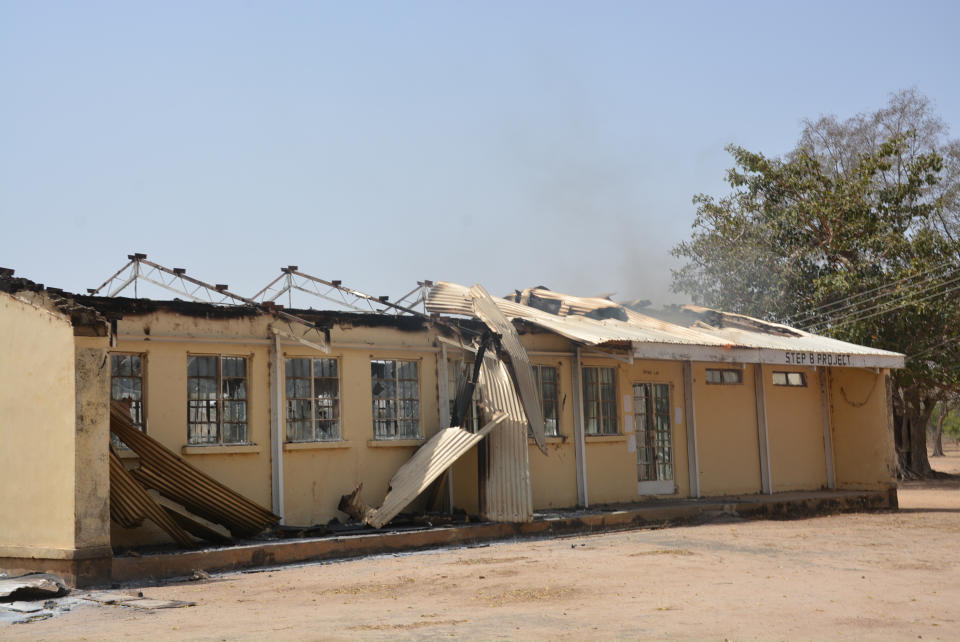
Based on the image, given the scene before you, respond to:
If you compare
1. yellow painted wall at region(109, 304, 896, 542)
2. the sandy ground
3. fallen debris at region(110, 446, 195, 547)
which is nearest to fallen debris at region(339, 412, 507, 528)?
yellow painted wall at region(109, 304, 896, 542)

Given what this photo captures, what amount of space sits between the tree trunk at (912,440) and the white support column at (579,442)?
59.3ft

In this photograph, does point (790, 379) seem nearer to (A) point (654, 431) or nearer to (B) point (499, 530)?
(A) point (654, 431)

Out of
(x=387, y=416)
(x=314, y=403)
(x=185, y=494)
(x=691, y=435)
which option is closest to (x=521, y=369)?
(x=387, y=416)

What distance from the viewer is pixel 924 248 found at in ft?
90.0

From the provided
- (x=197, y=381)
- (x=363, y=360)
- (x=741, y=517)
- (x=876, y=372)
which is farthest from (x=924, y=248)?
(x=197, y=381)

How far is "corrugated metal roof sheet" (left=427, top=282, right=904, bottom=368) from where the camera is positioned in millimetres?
16031

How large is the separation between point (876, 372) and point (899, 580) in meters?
11.7

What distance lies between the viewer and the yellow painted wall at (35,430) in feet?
33.2

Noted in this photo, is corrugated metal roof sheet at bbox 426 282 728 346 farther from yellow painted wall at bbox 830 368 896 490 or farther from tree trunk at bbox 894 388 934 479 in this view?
tree trunk at bbox 894 388 934 479

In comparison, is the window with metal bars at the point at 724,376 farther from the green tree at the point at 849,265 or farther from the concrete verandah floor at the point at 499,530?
the green tree at the point at 849,265

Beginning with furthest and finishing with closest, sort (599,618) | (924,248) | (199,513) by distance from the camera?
(924,248)
(199,513)
(599,618)

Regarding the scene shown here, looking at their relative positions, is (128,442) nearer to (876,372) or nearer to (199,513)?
(199,513)

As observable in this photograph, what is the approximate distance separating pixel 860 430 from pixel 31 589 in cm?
1703

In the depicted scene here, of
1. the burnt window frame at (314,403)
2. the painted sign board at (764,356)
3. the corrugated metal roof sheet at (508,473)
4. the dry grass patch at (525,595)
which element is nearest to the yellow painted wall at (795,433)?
the painted sign board at (764,356)
